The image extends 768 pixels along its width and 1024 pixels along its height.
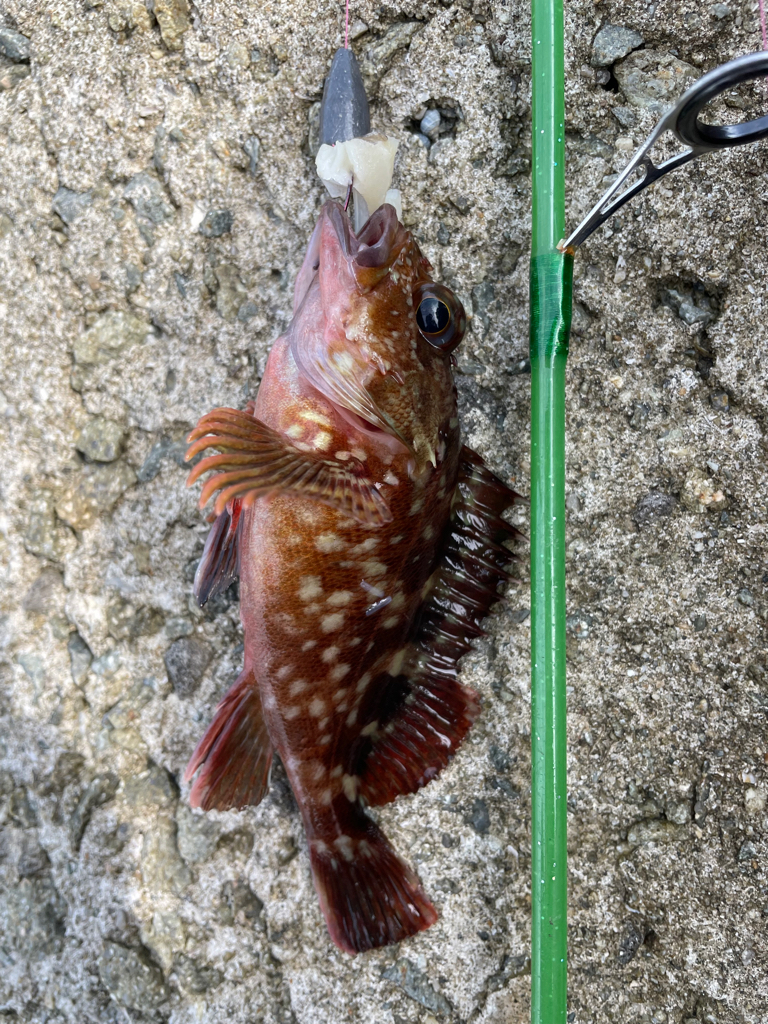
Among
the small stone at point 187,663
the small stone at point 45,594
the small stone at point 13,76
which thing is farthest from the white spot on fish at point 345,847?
the small stone at point 13,76

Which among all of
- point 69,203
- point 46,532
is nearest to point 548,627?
point 46,532

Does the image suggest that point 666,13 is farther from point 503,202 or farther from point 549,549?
point 549,549

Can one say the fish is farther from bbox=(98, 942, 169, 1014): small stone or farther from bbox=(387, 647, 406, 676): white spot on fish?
bbox=(98, 942, 169, 1014): small stone

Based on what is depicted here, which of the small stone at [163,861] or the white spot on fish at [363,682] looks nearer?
the white spot on fish at [363,682]

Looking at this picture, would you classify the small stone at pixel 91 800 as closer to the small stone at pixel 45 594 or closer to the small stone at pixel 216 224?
the small stone at pixel 45 594

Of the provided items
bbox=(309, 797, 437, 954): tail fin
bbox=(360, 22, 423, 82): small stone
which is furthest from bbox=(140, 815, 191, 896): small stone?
bbox=(360, 22, 423, 82): small stone

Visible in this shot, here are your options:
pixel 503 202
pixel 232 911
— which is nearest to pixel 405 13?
pixel 503 202
